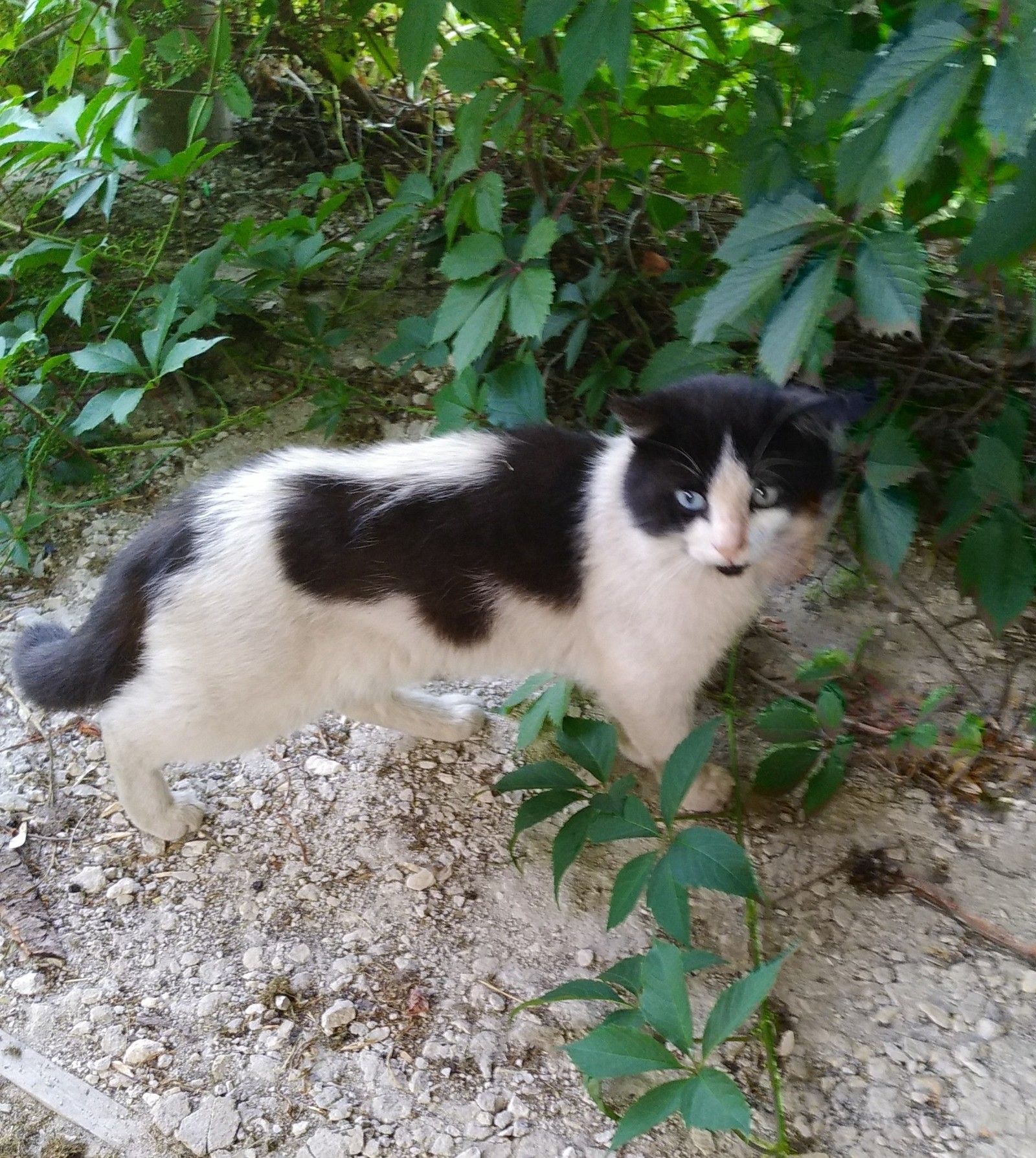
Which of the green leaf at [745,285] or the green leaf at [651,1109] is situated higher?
the green leaf at [745,285]

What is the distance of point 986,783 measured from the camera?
1511 mm

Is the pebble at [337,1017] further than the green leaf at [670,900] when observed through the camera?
Yes

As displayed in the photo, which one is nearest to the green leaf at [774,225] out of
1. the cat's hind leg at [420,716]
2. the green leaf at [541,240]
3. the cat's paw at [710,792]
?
the green leaf at [541,240]

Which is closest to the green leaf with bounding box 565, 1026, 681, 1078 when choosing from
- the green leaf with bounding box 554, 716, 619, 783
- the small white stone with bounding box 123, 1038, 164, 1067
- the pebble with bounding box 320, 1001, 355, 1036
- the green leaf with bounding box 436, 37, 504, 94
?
the green leaf with bounding box 554, 716, 619, 783

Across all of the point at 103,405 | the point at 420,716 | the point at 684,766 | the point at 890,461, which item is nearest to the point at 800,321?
the point at 890,461

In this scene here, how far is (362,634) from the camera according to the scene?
57.8 inches

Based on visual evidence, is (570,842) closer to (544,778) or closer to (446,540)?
(544,778)

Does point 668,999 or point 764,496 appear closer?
point 668,999

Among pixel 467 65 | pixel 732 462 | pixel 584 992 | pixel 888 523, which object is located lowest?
pixel 584 992

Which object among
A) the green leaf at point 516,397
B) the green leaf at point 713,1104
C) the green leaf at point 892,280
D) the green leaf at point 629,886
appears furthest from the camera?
the green leaf at point 516,397

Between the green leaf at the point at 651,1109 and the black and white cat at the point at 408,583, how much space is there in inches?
26.4

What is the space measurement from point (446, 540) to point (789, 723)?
63 cm

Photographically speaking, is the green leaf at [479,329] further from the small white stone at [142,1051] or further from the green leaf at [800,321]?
the small white stone at [142,1051]

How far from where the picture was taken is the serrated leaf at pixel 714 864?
1.12 m
